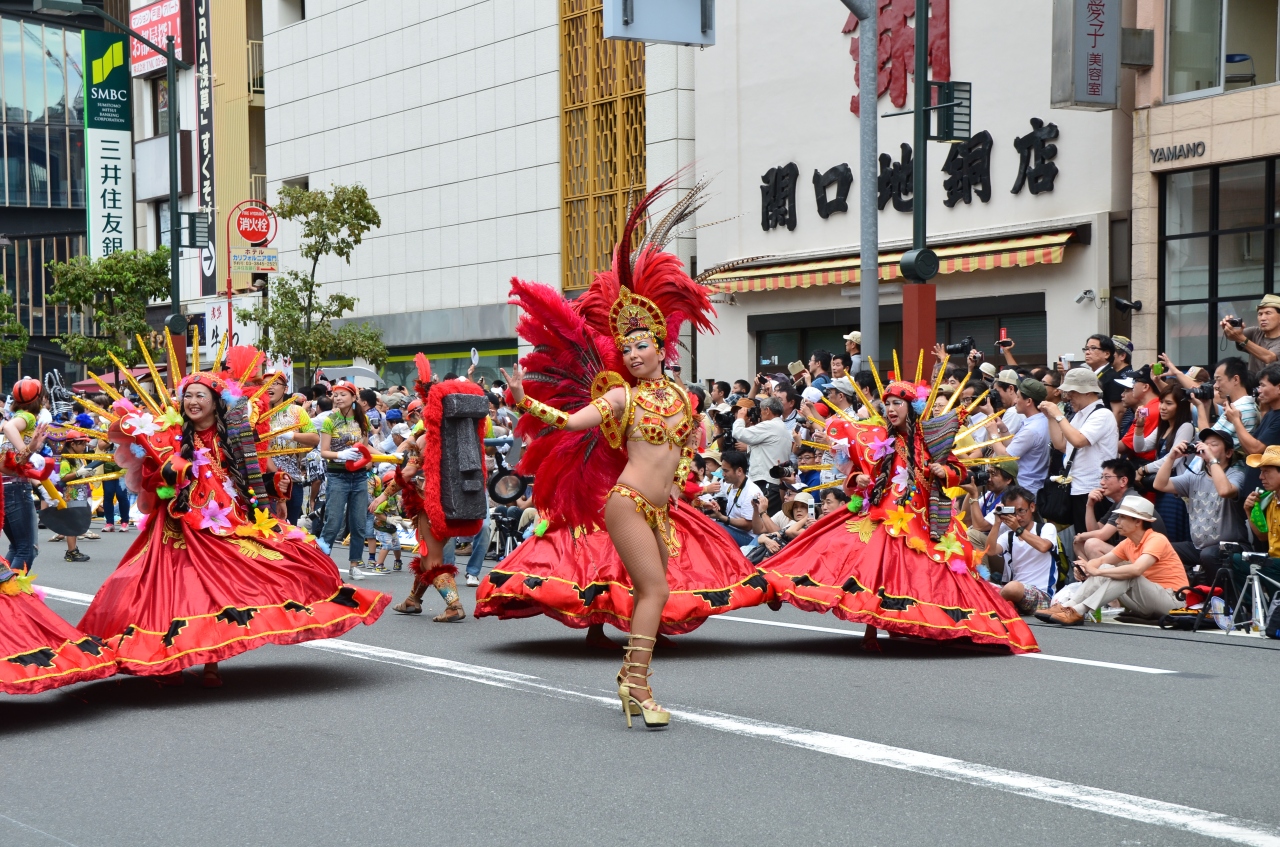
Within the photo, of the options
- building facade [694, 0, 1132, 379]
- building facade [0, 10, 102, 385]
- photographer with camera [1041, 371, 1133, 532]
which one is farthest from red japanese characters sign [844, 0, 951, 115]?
building facade [0, 10, 102, 385]

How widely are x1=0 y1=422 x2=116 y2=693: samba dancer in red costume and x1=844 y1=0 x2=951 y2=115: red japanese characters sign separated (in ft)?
54.5

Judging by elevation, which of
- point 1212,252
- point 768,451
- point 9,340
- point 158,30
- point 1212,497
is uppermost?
point 158,30

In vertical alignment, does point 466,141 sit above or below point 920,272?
above

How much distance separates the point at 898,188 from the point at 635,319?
15153 millimetres

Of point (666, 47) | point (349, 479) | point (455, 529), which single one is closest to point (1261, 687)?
point (455, 529)

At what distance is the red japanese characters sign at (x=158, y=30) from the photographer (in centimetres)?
4159

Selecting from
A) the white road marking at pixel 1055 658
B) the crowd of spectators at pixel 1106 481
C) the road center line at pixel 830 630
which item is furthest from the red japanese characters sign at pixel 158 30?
the white road marking at pixel 1055 658

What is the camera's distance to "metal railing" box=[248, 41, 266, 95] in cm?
4034

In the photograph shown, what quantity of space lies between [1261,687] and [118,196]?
43.1m

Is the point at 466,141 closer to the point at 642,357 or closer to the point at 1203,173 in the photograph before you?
the point at 1203,173

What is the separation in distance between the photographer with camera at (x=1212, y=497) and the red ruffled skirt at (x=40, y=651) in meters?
7.09

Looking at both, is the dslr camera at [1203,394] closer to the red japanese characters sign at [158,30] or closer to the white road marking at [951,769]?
the white road marking at [951,769]

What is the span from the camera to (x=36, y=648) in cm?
686

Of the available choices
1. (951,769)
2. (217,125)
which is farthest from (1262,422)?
(217,125)
